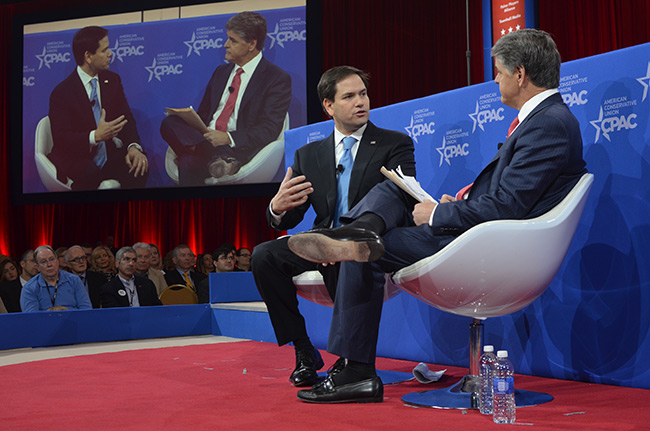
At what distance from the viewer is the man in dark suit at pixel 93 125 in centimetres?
814

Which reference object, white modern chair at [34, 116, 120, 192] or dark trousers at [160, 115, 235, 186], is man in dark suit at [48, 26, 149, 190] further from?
dark trousers at [160, 115, 235, 186]

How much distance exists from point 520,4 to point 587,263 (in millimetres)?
4188

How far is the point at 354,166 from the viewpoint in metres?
2.54

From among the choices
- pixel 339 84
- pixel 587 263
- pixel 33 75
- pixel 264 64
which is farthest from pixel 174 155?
pixel 587 263

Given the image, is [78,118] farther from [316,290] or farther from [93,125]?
[316,290]

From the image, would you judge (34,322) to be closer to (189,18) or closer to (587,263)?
(587,263)

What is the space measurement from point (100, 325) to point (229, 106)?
13.2 feet

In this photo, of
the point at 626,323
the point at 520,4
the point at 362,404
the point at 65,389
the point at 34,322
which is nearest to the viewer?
the point at 362,404

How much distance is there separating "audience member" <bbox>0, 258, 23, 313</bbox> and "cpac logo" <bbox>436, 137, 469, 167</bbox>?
410 cm

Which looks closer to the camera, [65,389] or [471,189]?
[471,189]

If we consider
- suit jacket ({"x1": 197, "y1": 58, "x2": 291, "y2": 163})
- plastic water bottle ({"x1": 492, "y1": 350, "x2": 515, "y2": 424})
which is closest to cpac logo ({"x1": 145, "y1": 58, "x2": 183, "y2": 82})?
suit jacket ({"x1": 197, "y1": 58, "x2": 291, "y2": 163})

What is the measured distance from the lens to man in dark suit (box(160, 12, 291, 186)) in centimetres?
786

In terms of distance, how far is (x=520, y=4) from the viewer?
6.05m

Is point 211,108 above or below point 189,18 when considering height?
below
